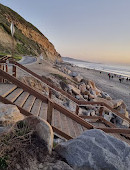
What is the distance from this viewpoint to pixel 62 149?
9.19 ft

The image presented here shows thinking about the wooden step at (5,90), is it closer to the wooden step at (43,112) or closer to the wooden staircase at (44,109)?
the wooden staircase at (44,109)

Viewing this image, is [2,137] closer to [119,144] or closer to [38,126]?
[38,126]

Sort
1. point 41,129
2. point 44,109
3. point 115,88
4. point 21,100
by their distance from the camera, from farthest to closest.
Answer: point 115,88 < point 44,109 < point 21,100 < point 41,129

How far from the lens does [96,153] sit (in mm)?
2625

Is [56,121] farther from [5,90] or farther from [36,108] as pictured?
[5,90]

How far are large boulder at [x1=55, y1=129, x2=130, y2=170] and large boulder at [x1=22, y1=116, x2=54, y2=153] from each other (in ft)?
0.83

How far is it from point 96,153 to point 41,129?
3.48 feet

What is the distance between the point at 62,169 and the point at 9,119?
165 centimetres

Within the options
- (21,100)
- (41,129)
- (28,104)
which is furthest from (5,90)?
(41,129)

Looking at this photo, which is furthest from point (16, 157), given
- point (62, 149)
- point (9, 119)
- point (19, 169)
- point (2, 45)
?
point (2, 45)

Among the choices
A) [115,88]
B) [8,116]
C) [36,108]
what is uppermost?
[8,116]

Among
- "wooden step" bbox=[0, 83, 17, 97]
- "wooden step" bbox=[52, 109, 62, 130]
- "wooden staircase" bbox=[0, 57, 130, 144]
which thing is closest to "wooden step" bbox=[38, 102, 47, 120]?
"wooden staircase" bbox=[0, 57, 130, 144]

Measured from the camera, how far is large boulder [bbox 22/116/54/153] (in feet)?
9.03

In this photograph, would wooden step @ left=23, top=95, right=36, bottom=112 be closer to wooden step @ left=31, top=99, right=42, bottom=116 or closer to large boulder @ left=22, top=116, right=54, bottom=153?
wooden step @ left=31, top=99, right=42, bottom=116
